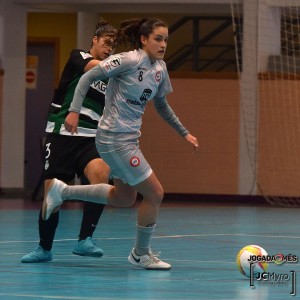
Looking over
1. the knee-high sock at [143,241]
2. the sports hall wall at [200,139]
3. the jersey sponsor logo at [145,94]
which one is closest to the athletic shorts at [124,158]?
the jersey sponsor logo at [145,94]

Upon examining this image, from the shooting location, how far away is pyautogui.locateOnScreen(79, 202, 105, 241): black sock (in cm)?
904

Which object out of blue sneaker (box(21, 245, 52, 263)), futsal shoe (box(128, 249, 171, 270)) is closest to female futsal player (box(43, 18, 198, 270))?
futsal shoe (box(128, 249, 171, 270))

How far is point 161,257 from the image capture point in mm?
9234

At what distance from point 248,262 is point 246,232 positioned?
4.62 metres

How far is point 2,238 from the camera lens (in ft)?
35.7

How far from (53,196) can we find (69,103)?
92 centimetres

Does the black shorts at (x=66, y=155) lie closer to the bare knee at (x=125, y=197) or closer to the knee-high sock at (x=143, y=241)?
the bare knee at (x=125, y=197)

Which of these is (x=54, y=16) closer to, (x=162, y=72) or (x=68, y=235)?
(x=68, y=235)

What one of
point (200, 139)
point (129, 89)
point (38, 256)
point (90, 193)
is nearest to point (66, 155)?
point (90, 193)

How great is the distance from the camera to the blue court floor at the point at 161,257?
23.0 ft

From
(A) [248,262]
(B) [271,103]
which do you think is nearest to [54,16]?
(B) [271,103]

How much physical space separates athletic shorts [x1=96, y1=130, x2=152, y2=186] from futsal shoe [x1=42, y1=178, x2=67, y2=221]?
0.48 metres

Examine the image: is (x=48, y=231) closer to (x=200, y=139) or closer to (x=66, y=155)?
(x=66, y=155)

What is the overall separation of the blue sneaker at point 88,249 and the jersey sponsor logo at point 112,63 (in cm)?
164
